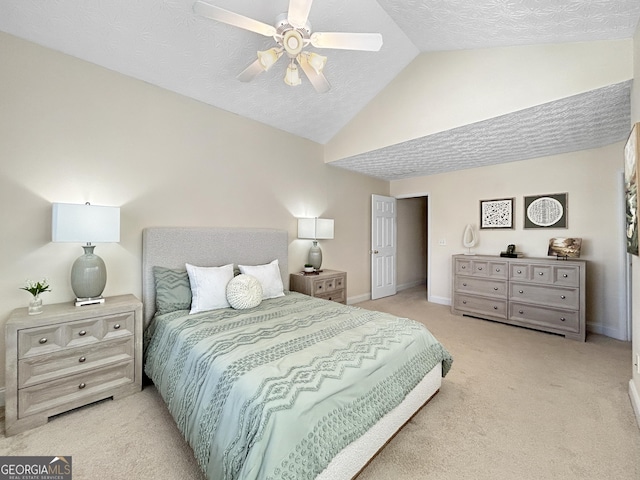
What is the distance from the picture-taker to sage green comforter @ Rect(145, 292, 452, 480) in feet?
3.69

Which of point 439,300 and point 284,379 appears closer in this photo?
point 284,379

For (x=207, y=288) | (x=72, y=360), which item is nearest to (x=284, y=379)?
(x=207, y=288)

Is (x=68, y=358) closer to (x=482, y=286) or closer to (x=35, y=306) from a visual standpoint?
(x=35, y=306)

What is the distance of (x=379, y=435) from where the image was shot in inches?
61.1

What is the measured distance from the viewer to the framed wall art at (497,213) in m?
4.23

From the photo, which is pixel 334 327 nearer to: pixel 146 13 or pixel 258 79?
pixel 258 79

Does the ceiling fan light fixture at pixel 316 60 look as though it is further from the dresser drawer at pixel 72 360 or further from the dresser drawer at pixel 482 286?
the dresser drawer at pixel 482 286

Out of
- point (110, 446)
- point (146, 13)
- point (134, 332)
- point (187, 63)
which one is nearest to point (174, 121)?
point (187, 63)

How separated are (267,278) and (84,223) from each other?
1.61 metres

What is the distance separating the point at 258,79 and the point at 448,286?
4.40 metres

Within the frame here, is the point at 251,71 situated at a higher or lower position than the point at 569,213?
higher

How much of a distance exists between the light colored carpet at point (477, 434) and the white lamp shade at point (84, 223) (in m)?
1.27

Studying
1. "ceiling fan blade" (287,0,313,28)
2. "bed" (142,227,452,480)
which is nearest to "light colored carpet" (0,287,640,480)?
"bed" (142,227,452,480)

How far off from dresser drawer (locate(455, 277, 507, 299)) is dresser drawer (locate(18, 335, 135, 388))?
4.26 m
